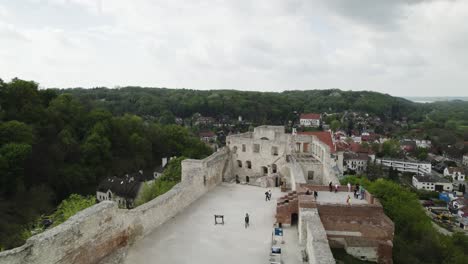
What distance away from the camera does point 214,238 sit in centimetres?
1308

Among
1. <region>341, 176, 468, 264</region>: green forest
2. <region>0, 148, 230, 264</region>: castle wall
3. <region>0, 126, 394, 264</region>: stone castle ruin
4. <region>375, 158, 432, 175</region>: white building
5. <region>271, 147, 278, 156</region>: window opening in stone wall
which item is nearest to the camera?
<region>0, 148, 230, 264</region>: castle wall

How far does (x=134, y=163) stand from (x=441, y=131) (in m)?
126

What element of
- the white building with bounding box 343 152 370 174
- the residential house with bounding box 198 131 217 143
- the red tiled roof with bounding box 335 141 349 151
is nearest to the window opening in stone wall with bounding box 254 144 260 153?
the red tiled roof with bounding box 335 141 349 151

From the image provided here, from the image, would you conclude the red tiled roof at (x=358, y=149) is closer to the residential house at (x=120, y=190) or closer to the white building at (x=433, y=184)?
the white building at (x=433, y=184)

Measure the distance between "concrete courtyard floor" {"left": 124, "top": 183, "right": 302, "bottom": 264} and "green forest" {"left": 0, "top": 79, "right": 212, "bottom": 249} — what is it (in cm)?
1554

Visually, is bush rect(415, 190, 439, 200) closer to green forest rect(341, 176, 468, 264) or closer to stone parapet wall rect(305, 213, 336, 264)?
green forest rect(341, 176, 468, 264)

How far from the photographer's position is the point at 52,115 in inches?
1612

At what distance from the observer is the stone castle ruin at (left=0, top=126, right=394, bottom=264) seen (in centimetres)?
941

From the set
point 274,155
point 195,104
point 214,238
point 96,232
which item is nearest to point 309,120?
point 195,104

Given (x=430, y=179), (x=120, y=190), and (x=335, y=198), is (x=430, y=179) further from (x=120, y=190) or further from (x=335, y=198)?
(x=335, y=198)

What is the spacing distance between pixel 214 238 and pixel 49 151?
32.6 meters

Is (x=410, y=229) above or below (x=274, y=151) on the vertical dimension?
below

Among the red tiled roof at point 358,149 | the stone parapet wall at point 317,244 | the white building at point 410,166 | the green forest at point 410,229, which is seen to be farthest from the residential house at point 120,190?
the white building at point 410,166

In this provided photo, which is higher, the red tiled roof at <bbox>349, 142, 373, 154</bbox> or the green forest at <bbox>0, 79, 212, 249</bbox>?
the green forest at <bbox>0, 79, 212, 249</bbox>
